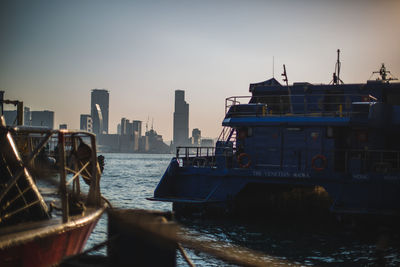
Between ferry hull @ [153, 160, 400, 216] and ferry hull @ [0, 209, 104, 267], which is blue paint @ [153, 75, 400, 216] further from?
ferry hull @ [0, 209, 104, 267]

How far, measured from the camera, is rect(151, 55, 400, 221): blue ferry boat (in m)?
17.5

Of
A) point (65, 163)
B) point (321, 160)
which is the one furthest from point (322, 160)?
point (65, 163)

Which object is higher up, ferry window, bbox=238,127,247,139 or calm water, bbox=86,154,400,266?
ferry window, bbox=238,127,247,139

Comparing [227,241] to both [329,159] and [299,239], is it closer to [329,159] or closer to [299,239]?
[299,239]

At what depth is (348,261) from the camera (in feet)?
46.4

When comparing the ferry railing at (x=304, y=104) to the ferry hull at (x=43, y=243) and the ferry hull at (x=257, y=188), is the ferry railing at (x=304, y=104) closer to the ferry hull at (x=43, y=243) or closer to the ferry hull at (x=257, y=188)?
the ferry hull at (x=257, y=188)

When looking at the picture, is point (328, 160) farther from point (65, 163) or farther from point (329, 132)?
point (65, 163)

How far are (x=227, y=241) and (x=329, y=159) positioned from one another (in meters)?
6.78

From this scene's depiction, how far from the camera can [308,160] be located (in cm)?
2042

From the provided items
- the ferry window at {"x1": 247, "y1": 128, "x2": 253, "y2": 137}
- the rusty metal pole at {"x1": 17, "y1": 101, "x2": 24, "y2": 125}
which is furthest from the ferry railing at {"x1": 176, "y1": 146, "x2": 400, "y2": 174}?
the rusty metal pole at {"x1": 17, "y1": 101, "x2": 24, "y2": 125}

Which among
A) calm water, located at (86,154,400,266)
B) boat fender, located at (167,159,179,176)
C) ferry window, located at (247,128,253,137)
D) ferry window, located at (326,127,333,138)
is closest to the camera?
calm water, located at (86,154,400,266)

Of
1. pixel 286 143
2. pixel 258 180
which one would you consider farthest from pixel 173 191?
pixel 286 143

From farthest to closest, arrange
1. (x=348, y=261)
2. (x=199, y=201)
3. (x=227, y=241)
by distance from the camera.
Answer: (x=199, y=201), (x=227, y=241), (x=348, y=261)

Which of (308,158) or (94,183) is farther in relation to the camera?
(308,158)
